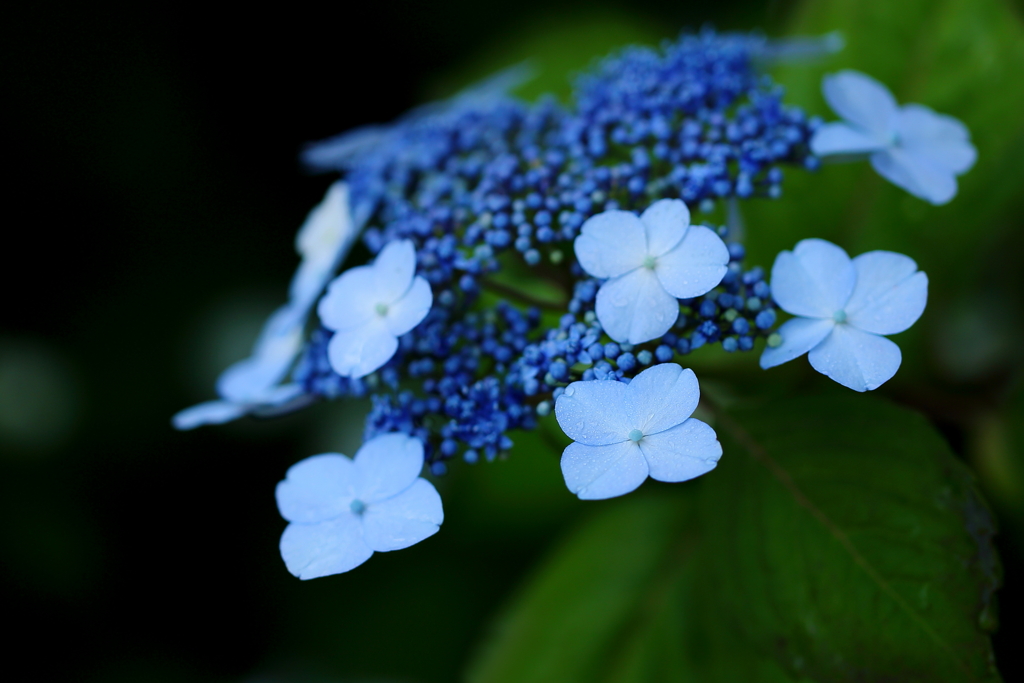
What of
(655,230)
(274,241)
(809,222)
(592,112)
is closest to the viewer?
(655,230)

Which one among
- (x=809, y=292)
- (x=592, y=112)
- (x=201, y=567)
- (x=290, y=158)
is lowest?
(x=201, y=567)

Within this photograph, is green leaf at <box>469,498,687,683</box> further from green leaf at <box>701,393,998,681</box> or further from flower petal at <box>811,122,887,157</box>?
flower petal at <box>811,122,887,157</box>

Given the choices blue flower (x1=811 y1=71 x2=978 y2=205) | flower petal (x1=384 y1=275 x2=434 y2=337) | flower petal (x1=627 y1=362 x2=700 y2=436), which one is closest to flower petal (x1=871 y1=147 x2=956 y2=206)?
blue flower (x1=811 y1=71 x2=978 y2=205)

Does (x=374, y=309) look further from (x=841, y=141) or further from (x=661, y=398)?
(x=841, y=141)

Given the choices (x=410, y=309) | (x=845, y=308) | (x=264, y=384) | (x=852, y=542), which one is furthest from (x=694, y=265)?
(x=264, y=384)

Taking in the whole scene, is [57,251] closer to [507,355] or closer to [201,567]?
[201,567]

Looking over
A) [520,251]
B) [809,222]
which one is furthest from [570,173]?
[809,222]

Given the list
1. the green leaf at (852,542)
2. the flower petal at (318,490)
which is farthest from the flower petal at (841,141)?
the flower petal at (318,490)
